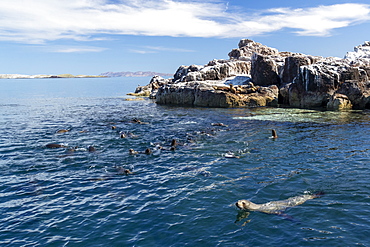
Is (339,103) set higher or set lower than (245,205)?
higher

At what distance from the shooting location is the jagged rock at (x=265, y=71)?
49812 mm

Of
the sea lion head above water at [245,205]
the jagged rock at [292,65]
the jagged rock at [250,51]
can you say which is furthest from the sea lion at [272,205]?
the jagged rock at [250,51]

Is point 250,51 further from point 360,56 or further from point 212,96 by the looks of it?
point 212,96

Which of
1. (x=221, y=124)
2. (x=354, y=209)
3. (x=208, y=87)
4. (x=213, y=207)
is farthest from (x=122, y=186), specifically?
(x=208, y=87)

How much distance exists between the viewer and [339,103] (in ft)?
127

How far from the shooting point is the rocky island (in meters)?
40.3

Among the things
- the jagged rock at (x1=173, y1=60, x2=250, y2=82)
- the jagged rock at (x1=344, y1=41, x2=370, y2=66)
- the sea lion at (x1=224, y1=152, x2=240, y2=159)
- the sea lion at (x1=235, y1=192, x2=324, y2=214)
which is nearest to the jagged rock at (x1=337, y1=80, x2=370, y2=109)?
the jagged rock at (x1=344, y1=41, x2=370, y2=66)

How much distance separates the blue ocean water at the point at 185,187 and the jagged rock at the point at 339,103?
11.7 meters

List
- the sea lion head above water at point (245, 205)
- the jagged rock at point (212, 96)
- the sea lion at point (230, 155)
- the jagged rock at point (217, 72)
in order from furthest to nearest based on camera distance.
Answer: the jagged rock at point (217, 72), the jagged rock at point (212, 96), the sea lion at point (230, 155), the sea lion head above water at point (245, 205)

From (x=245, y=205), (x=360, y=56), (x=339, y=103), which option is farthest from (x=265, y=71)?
(x=245, y=205)

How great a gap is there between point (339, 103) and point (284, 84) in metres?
11.1

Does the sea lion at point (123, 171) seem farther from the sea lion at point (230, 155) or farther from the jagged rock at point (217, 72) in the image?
the jagged rock at point (217, 72)

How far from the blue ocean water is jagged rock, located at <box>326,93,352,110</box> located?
38.4 ft

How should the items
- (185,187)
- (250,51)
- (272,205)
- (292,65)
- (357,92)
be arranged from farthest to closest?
(250,51) < (292,65) < (357,92) < (185,187) < (272,205)
